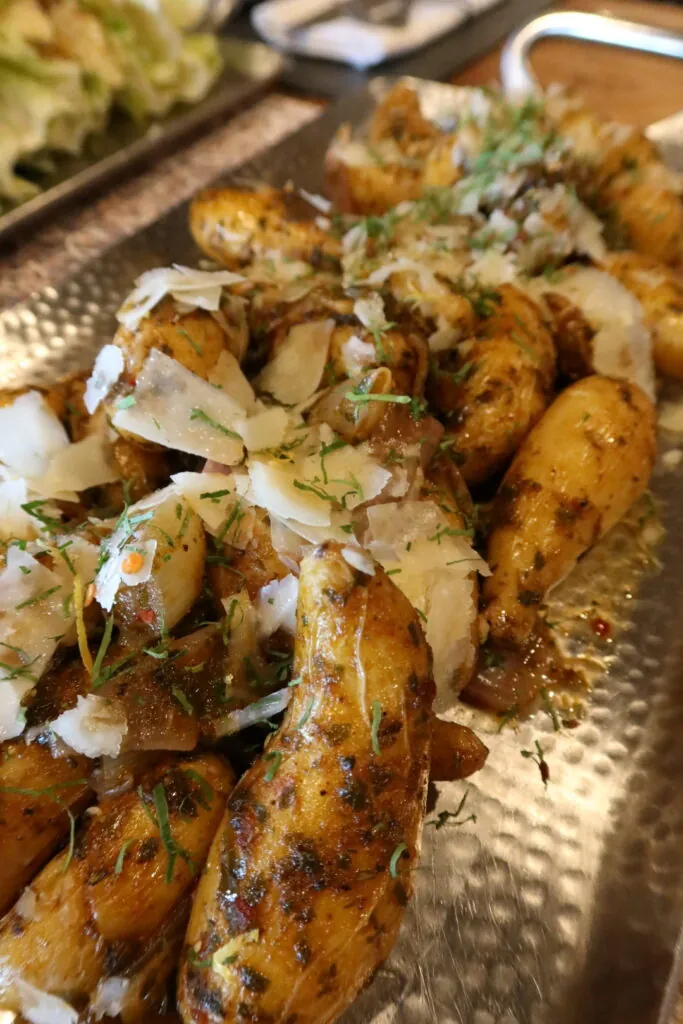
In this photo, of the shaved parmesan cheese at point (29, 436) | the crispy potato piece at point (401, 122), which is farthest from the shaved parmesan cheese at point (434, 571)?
the crispy potato piece at point (401, 122)

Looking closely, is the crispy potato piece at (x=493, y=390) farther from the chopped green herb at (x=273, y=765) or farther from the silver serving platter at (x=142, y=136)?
the silver serving platter at (x=142, y=136)

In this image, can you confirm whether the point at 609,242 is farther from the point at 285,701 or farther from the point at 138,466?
the point at 285,701

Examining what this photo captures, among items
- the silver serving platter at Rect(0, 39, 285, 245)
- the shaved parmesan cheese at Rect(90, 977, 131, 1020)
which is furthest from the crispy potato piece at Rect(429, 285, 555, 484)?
the silver serving platter at Rect(0, 39, 285, 245)

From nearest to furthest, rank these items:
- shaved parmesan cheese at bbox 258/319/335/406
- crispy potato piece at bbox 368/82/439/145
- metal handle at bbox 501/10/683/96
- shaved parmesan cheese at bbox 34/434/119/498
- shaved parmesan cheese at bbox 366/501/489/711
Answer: shaved parmesan cheese at bbox 366/501/489/711, shaved parmesan cheese at bbox 34/434/119/498, shaved parmesan cheese at bbox 258/319/335/406, crispy potato piece at bbox 368/82/439/145, metal handle at bbox 501/10/683/96

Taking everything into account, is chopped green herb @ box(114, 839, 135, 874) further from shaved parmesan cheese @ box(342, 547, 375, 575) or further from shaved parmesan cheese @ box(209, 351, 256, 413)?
shaved parmesan cheese @ box(209, 351, 256, 413)

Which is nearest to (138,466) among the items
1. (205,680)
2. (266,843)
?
(205,680)

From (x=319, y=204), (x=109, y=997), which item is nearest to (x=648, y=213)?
(x=319, y=204)
